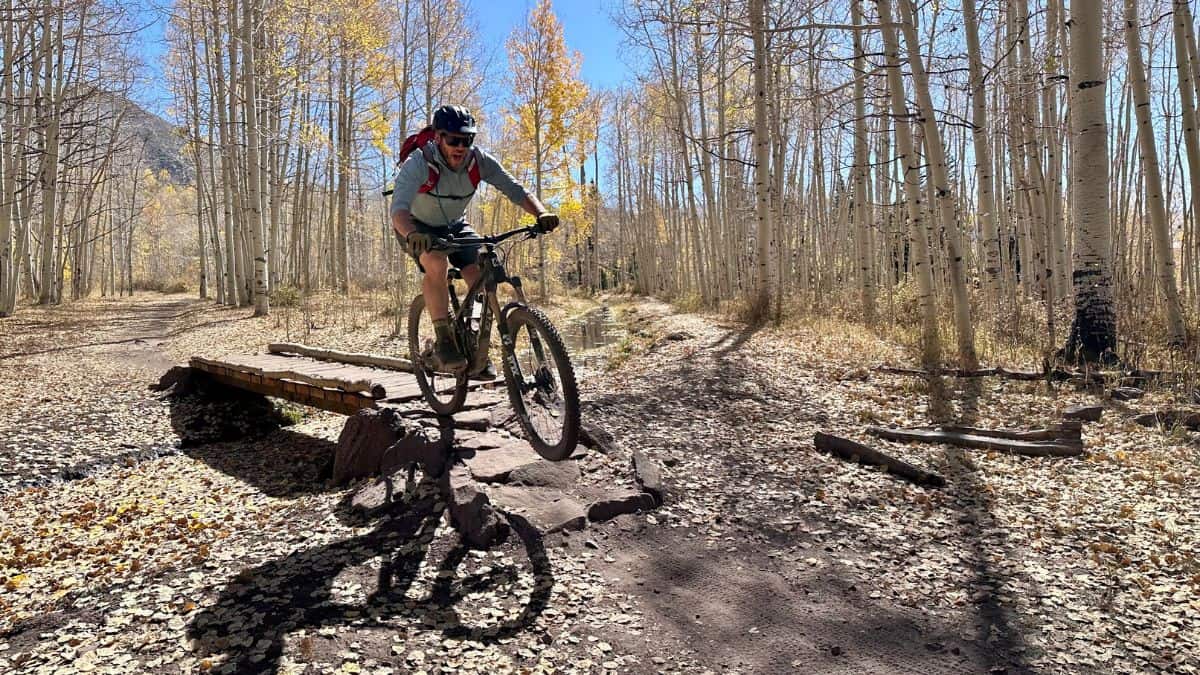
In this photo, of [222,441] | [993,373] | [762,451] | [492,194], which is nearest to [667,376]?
[762,451]

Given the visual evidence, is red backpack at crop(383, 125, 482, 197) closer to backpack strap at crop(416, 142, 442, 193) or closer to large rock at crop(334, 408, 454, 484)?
backpack strap at crop(416, 142, 442, 193)

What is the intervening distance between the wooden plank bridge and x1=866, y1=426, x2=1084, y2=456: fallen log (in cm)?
294

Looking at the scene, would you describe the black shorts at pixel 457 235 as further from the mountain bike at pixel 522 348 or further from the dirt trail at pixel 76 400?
the dirt trail at pixel 76 400

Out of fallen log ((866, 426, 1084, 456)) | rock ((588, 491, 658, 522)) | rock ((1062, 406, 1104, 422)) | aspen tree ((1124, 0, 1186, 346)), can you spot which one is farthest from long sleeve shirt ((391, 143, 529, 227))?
aspen tree ((1124, 0, 1186, 346))

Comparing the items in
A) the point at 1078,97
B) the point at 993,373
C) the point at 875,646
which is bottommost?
the point at 875,646

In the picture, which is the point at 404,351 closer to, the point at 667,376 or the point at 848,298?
the point at 667,376

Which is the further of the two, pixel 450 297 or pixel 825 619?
pixel 450 297

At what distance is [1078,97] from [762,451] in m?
5.18

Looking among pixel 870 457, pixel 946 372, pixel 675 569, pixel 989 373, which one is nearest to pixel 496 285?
pixel 675 569

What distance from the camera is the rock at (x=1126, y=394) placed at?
18.8ft

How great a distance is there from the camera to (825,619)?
2.53 meters

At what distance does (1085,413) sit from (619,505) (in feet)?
13.1

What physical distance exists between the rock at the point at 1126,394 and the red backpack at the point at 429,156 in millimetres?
5510

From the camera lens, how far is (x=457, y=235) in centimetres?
404
